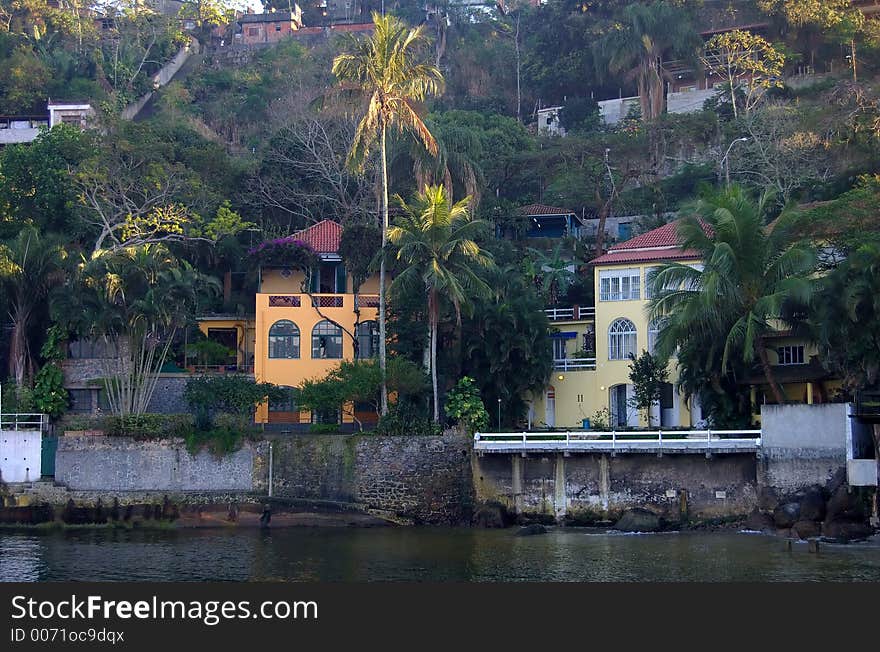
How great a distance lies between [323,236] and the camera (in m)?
60.8

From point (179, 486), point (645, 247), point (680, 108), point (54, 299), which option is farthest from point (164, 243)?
point (680, 108)

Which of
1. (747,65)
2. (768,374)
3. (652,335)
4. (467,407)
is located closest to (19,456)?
(467,407)

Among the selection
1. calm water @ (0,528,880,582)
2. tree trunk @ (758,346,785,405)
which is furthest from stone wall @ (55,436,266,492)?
tree trunk @ (758,346,785,405)

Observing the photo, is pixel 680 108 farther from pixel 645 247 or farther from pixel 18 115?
pixel 18 115

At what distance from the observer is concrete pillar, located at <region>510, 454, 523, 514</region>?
1863 inches

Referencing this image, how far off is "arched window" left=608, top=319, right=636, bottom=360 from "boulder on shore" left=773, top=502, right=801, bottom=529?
42.0ft

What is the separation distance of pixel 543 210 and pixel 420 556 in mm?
33173

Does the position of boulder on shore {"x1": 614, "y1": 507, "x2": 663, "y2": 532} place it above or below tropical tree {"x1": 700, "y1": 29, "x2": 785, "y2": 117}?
below

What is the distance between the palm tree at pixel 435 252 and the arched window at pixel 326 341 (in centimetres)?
676

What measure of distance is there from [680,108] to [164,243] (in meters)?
37.3

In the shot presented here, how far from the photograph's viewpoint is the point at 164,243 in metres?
60.1

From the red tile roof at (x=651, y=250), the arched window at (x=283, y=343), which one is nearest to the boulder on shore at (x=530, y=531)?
the red tile roof at (x=651, y=250)

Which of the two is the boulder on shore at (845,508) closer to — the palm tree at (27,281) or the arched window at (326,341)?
the arched window at (326,341)

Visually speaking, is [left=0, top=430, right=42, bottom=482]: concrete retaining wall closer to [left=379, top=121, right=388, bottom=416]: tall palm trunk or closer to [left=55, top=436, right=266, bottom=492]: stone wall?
[left=55, top=436, right=266, bottom=492]: stone wall
